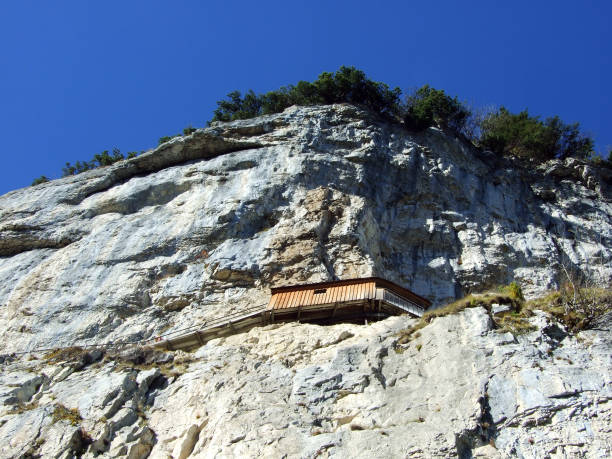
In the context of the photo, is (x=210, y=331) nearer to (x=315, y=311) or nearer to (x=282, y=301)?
(x=282, y=301)

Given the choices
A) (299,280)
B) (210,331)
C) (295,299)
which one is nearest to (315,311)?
(295,299)

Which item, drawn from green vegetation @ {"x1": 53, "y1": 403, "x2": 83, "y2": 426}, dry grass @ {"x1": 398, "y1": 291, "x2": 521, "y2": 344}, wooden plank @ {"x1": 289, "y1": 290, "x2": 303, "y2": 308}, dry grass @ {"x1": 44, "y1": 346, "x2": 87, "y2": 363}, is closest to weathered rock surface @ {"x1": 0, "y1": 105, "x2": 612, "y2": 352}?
dry grass @ {"x1": 44, "y1": 346, "x2": 87, "y2": 363}

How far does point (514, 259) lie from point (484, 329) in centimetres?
1386

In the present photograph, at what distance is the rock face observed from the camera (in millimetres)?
16859

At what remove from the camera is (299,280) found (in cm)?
2916

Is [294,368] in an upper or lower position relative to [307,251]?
lower

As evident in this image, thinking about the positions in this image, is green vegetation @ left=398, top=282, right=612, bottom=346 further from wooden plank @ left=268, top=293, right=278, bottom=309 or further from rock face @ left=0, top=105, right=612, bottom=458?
wooden plank @ left=268, top=293, right=278, bottom=309

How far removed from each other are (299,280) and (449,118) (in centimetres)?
2124

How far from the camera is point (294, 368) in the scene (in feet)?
68.4

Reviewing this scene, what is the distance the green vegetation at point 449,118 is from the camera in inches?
1698

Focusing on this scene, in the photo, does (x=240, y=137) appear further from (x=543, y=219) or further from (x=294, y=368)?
(x=294, y=368)

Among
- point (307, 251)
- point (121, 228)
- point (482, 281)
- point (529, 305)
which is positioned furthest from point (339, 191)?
point (529, 305)

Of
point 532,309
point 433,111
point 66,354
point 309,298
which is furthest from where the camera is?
point 433,111

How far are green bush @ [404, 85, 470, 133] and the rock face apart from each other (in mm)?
1495
